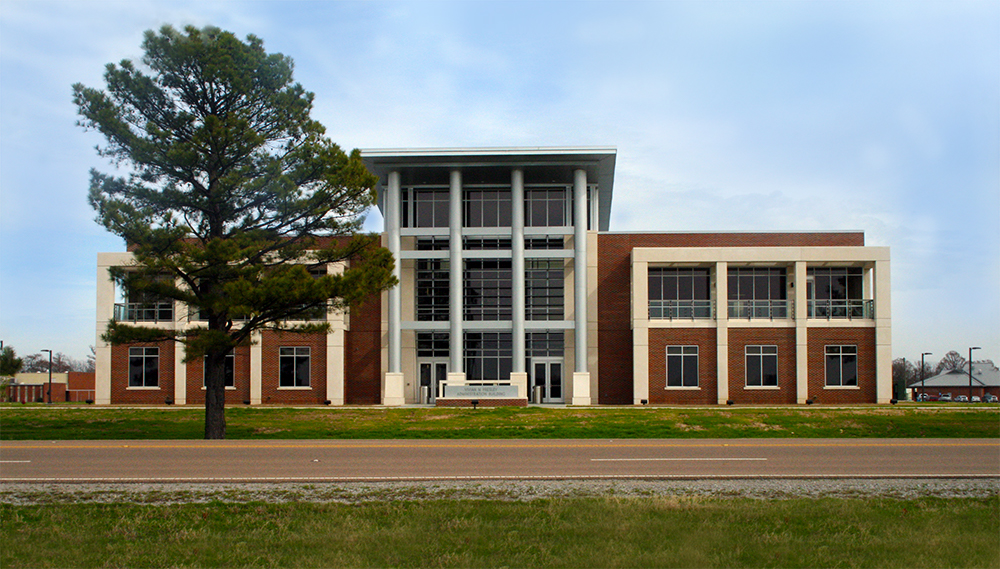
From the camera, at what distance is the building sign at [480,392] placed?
37.8 meters

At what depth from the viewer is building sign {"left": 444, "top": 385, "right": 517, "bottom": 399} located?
3775 cm

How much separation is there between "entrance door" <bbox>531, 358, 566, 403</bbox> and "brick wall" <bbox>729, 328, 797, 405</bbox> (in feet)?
28.7

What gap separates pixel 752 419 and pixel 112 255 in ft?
108

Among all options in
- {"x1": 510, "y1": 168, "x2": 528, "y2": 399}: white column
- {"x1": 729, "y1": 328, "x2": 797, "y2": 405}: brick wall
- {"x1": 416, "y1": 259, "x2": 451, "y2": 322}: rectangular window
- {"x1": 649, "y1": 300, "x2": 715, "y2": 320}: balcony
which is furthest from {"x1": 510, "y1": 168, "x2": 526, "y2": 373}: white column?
{"x1": 729, "y1": 328, "x2": 797, "y2": 405}: brick wall

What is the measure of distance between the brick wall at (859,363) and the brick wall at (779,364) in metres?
0.95

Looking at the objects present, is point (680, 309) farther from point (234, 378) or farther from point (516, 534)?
point (516, 534)

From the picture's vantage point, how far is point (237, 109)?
23.3 meters

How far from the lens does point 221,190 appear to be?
75.4ft

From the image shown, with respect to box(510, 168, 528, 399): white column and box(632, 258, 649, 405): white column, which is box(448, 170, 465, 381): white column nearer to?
box(510, 168, 528, 399): white column

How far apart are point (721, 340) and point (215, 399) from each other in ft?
82.8

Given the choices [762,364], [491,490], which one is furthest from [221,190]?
[762,364]

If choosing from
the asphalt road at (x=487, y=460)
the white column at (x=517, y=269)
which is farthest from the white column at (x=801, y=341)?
the asphalt road at (x=487, y=460)

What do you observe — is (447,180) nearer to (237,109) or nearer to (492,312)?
(492,312)

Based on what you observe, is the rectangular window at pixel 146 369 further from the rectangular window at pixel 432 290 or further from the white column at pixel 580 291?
the white column at pixel 580 291
